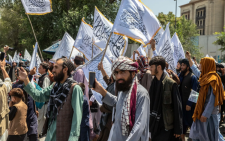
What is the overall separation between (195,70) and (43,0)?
5600 millimetres

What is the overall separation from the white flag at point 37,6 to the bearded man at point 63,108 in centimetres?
580

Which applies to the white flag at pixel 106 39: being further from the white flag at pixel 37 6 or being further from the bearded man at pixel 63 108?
the bearded man at pixel 63 108

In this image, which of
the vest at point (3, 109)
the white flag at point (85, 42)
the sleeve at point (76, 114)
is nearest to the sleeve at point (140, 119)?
the sleeve at point (76, 114)

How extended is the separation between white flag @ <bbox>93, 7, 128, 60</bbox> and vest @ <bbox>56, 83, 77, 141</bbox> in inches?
158

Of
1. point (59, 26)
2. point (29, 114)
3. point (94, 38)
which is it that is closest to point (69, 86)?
point (29, 114)

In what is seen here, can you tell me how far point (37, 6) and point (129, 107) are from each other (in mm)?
7226

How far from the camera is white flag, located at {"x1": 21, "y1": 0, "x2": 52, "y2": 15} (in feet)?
29.6

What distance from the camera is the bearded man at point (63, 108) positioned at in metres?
3.62

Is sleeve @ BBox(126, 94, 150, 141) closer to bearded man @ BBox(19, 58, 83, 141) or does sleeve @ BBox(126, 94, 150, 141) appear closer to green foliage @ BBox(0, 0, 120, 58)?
bearded man @ BBox(19, 58, 83, 141)

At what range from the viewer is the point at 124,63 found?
123 inches

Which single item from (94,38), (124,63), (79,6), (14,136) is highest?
(79,6)

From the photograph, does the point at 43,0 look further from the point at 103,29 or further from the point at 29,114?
the point at 29,114

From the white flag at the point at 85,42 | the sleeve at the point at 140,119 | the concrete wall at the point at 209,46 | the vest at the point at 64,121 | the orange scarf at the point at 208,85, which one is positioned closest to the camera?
the sleeve at the point at 140,119

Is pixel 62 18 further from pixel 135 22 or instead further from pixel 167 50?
pixel 135 22
